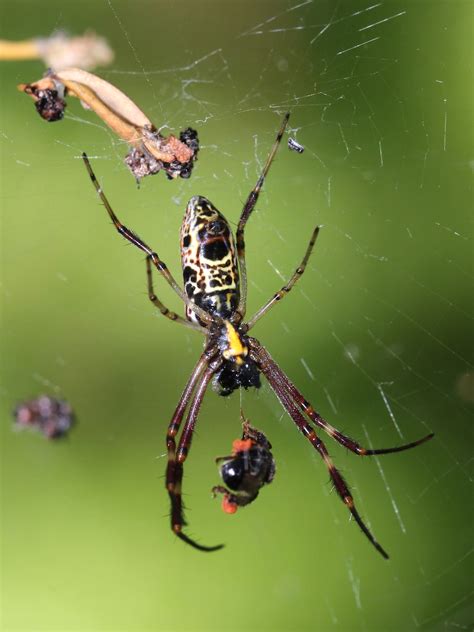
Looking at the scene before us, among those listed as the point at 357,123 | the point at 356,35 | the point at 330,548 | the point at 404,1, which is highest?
the point at 404,1

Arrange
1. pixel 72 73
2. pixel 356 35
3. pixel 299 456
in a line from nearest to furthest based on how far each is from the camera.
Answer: pixel 72 73 < pixel 356 35 < pixel 299 456

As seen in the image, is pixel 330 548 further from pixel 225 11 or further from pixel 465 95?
pixel 225 11

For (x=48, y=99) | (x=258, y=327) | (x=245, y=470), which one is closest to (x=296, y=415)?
(x=245, y=470)

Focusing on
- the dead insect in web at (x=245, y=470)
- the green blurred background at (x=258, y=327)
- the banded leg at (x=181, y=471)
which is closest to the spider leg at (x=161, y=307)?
the banded leg at (x=181, y=471)

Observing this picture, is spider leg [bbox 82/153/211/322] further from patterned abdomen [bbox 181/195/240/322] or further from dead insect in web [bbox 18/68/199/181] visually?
dead insect in web [bbox 18/68/199/181]

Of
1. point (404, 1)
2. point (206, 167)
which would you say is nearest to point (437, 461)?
point (206, 167)

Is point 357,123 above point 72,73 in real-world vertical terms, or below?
above

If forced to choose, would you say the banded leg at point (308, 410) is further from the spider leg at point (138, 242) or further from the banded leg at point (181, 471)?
the spider leg at point (138, 242)
